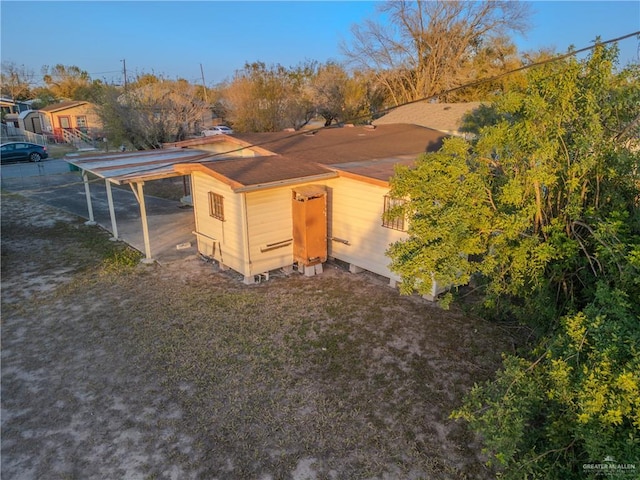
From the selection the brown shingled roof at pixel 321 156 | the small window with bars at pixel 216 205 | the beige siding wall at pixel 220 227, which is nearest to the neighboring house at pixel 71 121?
the brown shingled roof at pixel 321 156

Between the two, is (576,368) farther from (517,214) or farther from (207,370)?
(207,370)

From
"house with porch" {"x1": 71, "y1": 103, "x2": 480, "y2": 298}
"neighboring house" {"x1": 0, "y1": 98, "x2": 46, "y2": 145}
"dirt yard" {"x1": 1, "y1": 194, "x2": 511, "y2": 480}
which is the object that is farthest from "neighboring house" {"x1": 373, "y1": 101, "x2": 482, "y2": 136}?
"neighboring house" {"x1": 0, "y1": 98, "x2": 46, "y2": 145}

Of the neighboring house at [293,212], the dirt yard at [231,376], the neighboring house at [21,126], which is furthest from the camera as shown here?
the neighboring house at [21,126]

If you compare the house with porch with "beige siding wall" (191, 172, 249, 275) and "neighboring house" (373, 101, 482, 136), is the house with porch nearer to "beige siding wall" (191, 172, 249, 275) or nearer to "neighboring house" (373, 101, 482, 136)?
"beige siding wall" (191, 172, 249, 275)

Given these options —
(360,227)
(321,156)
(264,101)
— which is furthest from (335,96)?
(360,227)

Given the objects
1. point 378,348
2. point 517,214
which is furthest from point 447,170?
point 378,348

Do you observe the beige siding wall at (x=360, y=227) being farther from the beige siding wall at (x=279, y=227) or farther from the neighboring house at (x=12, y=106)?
the neighboring house at (x=12, y=106)
